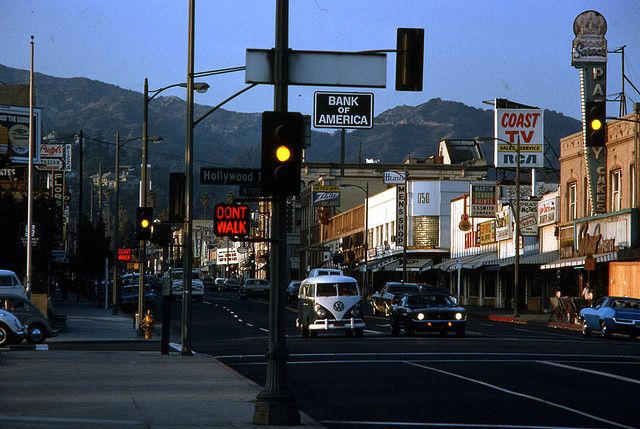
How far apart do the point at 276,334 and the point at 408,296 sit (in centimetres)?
2677

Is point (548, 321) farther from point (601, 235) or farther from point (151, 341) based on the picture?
point (151, 341)

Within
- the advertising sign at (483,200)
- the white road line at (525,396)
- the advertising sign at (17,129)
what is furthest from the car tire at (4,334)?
the advertising sign at (483,200)

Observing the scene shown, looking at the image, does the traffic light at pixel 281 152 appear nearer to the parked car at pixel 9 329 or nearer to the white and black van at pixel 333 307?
the parked car at pixel 9 329

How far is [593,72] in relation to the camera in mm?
62062

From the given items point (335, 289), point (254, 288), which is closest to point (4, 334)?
→ point (335, 289)

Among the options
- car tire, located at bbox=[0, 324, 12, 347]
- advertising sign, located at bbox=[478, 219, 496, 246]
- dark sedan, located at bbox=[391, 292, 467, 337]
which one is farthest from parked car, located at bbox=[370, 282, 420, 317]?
advertising sign, located at bbox=[478, 219, 496, 246]

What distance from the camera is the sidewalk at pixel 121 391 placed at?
51.6 feet

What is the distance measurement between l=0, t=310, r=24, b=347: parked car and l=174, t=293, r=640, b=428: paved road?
4.98 m

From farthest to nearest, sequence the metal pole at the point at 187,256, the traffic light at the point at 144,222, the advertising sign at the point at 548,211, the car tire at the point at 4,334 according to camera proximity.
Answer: the advertising sign at the point at 548,211 < the car tire at the point at 4,334 < the traffic light at the point at 144,222 < the metal pole at the point at 187,256

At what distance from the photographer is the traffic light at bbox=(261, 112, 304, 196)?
14.9 metres

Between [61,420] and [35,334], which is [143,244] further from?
[61,420]

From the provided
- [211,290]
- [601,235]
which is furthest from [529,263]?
[211,290]

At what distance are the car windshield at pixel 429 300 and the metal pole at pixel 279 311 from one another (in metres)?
26.4

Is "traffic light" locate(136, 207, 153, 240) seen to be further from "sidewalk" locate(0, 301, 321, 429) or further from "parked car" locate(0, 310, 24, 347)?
"parked car" locate(0, 310, 24, 347)
